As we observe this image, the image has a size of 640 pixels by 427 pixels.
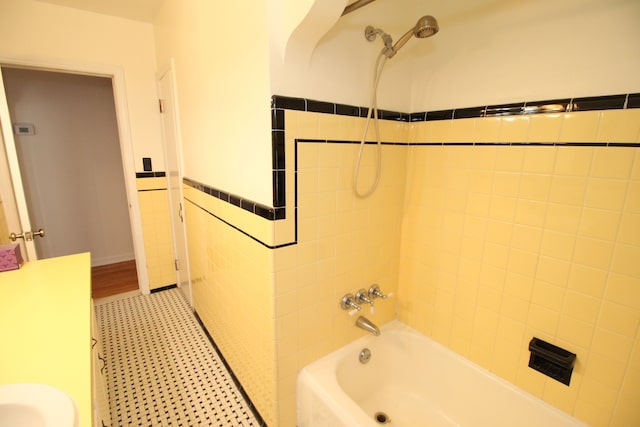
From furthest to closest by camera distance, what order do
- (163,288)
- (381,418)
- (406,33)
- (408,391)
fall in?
(163,288), (408,391), (381,418), (406,33)

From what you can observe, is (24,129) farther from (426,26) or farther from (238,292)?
(426,26)

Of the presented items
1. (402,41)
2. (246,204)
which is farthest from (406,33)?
(246,204)

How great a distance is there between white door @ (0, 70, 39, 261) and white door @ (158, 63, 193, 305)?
888 mm

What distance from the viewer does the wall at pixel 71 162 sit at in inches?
114

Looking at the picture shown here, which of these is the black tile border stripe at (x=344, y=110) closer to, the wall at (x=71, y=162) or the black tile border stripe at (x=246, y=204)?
the black tile border stripe at (x=246, y=204)

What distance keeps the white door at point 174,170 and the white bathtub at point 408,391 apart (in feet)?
5.23

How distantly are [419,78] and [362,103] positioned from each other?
1.39 ft

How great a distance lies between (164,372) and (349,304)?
4.27ft

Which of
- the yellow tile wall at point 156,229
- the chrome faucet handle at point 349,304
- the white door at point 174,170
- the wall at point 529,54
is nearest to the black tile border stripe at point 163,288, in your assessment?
the yellow tile wall at point 156,229

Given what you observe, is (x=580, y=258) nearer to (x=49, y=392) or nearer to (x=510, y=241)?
(x=510, y=241)

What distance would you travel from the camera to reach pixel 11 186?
182cm

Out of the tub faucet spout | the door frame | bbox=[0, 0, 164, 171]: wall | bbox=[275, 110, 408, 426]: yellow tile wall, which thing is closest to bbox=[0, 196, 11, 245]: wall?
the door frame

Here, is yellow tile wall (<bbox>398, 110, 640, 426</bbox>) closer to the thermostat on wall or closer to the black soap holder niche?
the black soap holder niche

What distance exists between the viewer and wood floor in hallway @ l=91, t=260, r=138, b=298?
2807mm
